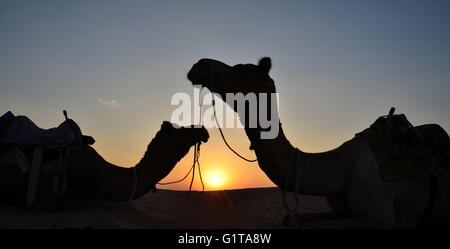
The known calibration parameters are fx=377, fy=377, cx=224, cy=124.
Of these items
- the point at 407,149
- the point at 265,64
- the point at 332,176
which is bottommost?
the point at 332,176

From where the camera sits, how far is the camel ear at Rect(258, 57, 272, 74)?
4.83 metres

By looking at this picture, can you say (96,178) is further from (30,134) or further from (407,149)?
(407,149)

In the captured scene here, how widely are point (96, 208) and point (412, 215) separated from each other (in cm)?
568

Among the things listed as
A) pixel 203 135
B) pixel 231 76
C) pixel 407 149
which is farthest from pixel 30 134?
pixel 407 149

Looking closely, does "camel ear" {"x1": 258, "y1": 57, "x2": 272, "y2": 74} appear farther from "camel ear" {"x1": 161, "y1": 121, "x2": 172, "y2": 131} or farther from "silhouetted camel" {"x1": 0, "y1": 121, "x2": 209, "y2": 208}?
"camel ear" {"x1": 161, "y1": 121, "x2": 172, "y2": 131}

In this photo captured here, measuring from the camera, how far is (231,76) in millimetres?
4789

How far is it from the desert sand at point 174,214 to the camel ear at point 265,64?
2342 millimetres

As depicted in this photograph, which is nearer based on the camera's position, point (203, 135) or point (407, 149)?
point (407, 149)

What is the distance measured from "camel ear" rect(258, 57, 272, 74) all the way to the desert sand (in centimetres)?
234

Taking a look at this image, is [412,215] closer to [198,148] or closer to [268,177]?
[268,177]

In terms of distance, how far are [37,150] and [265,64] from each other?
4894mm

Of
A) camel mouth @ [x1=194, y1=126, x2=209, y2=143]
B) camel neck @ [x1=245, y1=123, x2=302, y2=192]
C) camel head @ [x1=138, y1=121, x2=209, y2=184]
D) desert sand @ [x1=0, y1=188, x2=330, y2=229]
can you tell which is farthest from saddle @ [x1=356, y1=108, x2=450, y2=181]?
camel head @ [x1=138, y1=121, x2=209, y2=184]

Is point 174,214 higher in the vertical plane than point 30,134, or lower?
lower
